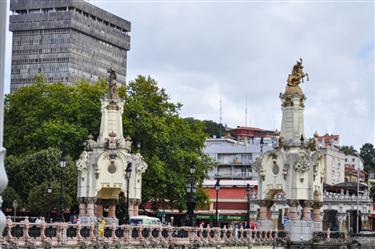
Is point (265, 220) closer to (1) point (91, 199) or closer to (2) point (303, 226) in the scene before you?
(2) point (303, 226)

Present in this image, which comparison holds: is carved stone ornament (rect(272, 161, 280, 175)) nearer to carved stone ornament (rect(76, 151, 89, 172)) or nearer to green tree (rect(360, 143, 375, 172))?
carved stone ornament (rect(76, 151, 89, 172))

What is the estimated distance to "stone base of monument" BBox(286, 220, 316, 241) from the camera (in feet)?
171

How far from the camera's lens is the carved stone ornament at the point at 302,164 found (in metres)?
51.6

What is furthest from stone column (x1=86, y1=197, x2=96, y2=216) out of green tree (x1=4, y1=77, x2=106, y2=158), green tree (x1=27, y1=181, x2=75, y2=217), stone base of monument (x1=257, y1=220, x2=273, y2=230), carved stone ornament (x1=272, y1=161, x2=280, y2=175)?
green tree (x1=4, y1=77, x2=106, y2=158)

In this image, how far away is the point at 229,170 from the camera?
117 metres

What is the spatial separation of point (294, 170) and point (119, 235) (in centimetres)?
1571

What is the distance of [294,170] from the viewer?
170 ft

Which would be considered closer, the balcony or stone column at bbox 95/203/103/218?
stone column at bbox 95/203/103/218

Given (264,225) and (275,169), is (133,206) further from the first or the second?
(275,169)

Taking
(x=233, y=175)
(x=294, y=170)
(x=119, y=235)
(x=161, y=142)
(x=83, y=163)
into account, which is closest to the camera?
(x=119, y=235)

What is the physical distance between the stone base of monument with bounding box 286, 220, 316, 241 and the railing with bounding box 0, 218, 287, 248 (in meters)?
1.33

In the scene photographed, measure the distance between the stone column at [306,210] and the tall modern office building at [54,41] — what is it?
110274mm

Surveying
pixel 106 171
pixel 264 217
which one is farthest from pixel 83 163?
pixel 264 217

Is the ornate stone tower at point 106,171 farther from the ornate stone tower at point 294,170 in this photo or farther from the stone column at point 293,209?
the stone column at point 293,209
